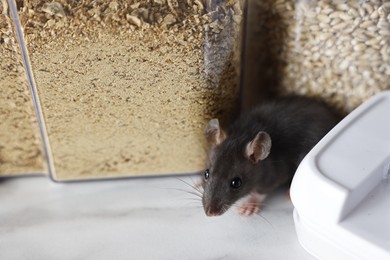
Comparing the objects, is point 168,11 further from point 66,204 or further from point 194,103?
point 66,204

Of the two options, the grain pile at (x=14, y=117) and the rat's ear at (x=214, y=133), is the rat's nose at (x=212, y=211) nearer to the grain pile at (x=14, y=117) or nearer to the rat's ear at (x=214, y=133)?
the rat's ear at (x=214, y=133)

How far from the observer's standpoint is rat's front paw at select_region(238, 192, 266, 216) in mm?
850

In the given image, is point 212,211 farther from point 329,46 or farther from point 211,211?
point 329,46

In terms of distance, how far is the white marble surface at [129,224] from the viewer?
0.78 metres

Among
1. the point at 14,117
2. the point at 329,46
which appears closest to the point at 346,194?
the point at 329,46

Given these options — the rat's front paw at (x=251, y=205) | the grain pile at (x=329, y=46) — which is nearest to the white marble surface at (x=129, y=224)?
the rat's front paw at (x=251, y=205)

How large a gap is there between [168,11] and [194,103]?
156 mm

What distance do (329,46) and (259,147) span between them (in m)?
0.20

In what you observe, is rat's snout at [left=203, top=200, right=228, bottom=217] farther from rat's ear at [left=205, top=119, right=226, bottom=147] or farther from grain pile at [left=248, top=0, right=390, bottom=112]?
grain pile at [left=248, top=0, right=390, bottom=112]

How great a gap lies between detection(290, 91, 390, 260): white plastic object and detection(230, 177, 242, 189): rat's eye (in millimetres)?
96

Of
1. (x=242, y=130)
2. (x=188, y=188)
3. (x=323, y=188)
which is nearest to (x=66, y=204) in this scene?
(x=188, y=188)

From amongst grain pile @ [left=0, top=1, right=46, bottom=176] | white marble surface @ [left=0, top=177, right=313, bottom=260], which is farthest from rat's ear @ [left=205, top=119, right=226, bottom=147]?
grain pile @ [left=0, top=1, right=46, bottom=176]

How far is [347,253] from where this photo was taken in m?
0.69

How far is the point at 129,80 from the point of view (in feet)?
2.61
